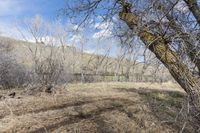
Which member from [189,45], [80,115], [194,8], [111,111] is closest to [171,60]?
[189,45]

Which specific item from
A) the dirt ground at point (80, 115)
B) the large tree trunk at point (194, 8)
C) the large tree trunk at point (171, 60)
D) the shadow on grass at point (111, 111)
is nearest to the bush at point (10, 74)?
the dirt ground at point (80, 115)

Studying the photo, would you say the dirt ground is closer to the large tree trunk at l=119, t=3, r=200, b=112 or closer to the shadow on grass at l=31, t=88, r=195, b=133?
the shadow on grass at l=31, t=88, r=195, b=133

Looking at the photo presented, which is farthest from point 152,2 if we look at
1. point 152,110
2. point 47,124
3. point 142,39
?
point 152,110

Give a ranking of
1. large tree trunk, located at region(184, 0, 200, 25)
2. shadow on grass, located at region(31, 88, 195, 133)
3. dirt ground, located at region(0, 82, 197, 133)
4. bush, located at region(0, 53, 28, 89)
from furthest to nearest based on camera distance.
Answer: bush, located at region(0, 53, 28, 89), shadow on grass, located at region(31, 88, 195, 133), dirt ground, located at region(0, 82, 197, 133), large tree trunk, located at region(184, 0, 200, 25)

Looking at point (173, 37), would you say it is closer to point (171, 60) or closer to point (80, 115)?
point (171, 60)

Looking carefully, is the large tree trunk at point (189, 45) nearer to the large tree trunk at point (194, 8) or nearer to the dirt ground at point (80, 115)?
the large tree trunk at point (194, 8)

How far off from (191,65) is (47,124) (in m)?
5.54

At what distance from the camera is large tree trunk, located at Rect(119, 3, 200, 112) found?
19.8 ft

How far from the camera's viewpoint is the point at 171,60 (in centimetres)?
625

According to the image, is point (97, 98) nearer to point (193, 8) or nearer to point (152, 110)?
point (152, 110)

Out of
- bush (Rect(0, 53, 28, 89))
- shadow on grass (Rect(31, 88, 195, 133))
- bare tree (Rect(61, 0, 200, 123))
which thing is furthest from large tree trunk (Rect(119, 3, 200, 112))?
bush (Rect(0, 53, 28, 89))

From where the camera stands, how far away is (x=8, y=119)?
1066 cm

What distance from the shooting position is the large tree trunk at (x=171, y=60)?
6039 millimetres

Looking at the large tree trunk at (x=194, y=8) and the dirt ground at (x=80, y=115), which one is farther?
the dirt ground at (x=80, y=115)
